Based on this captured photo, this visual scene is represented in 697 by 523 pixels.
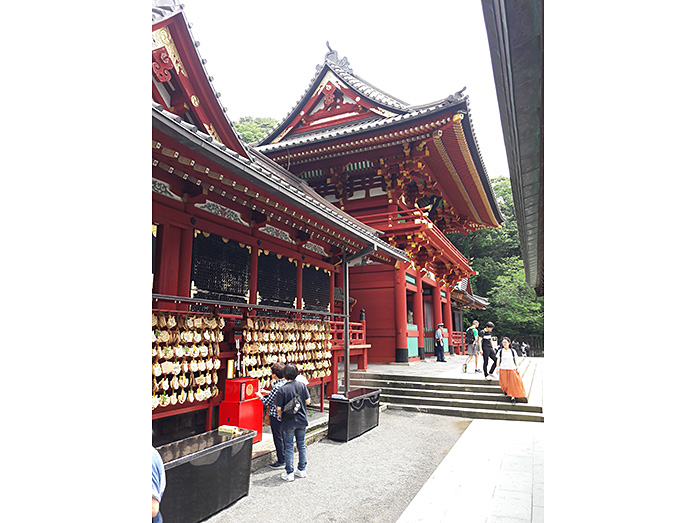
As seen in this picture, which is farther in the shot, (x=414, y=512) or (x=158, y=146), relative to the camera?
(x=414, y=512)

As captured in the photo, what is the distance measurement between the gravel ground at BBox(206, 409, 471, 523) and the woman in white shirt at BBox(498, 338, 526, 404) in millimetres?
2196

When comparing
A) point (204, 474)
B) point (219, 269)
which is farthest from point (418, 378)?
point (204, 474)

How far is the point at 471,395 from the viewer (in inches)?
375

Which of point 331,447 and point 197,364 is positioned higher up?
point 197,364

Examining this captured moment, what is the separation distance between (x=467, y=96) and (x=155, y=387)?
10038mm

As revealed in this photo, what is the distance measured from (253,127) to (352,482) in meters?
34.6

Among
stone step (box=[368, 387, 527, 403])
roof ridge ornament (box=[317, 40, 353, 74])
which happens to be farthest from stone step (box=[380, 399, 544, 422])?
roof ridge ornament (box=[317, 40, 353, 74])

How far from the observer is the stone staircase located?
343 inches

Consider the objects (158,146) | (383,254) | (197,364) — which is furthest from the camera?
(383,254)

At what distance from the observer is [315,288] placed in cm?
892

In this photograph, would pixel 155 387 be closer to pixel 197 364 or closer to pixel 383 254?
pixel 197 364

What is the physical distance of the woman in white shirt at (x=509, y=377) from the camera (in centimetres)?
898

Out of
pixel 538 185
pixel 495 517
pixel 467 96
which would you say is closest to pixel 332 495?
pixel 495 517

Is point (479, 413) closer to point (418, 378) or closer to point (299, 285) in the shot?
point (418, 378)
